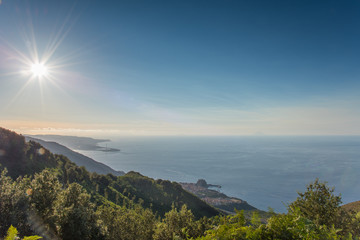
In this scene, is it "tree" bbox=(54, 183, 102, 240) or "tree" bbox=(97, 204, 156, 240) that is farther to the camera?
"tree" bbox=(97, 204, 156, 240)

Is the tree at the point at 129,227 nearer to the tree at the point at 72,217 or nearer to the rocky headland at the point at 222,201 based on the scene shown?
the tree at the point at 72,217

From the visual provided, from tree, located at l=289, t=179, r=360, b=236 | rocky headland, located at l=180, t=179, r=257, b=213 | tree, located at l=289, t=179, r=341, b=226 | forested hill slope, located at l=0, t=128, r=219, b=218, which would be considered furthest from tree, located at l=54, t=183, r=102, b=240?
rocky headland, located at l=180, t=179, r=257, b=213

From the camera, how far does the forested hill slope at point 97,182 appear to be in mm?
75319

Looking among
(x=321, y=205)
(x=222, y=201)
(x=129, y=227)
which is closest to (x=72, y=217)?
(x=129, y=227)

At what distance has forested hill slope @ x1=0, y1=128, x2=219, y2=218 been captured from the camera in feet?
247

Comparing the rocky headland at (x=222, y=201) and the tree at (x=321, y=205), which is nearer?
the tree at (x=321, y=205)

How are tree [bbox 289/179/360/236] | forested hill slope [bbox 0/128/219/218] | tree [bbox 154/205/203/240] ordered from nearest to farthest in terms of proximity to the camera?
tree [bbox 289/179/360/236] → tree [bbox 154/205/203/240] → forested hill slope [bbox 0/128/219/218]

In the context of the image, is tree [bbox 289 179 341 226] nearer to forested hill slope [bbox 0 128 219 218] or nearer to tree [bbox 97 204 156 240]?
tree [bbox 97 204 156 240]

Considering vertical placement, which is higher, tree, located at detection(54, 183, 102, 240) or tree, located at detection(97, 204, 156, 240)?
tree, located at detection(54, 183, 102, 240)

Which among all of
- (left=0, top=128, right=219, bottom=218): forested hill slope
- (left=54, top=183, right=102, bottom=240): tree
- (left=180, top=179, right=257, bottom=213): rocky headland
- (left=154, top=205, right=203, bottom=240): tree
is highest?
(left=54, top=183, right=102, bottom=240): tree

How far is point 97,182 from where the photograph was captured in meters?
96.3

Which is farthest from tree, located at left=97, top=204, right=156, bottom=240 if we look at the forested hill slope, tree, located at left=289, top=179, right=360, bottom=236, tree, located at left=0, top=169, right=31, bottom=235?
the forested hill slope

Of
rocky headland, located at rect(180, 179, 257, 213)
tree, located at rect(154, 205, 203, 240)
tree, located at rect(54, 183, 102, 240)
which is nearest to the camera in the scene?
tree, located at rect(54, 183, 102, 240)

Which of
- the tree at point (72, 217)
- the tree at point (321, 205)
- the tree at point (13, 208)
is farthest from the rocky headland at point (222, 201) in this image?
the tree at point (13, 208)
